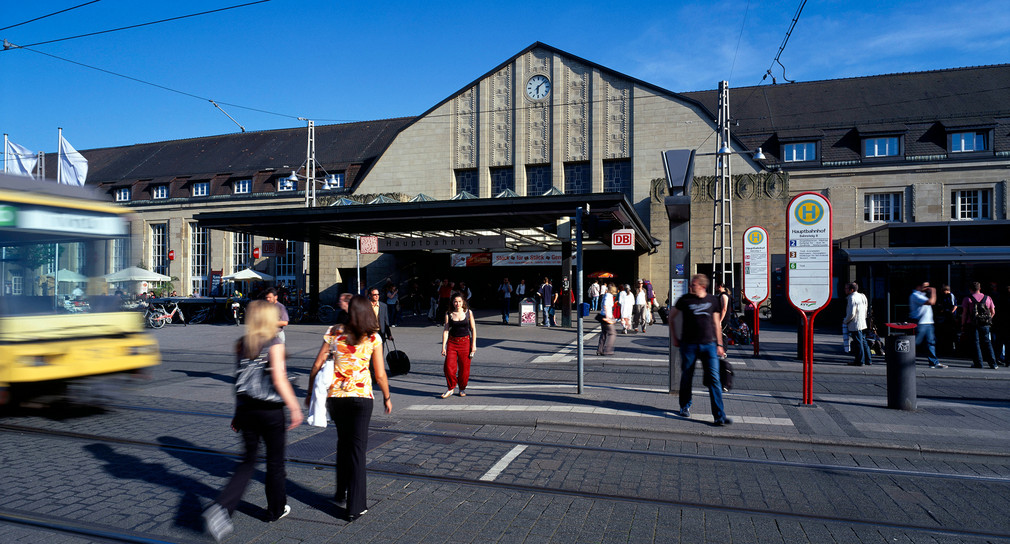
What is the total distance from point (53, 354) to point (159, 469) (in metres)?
2.55

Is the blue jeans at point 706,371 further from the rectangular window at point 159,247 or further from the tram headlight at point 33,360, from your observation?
the rectangular window at point 159,247

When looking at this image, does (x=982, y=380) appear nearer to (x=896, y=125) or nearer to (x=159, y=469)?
(x=159, y=469)

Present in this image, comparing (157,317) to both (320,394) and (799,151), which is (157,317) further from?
(799,151)

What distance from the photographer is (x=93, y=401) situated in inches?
312

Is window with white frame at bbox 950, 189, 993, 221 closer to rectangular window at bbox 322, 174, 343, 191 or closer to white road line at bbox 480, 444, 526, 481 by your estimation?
white road line at bbox 480, 444, 526, 481

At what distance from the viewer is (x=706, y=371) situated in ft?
24.7

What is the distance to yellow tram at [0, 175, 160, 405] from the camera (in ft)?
22.9

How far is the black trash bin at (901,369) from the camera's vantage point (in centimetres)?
809

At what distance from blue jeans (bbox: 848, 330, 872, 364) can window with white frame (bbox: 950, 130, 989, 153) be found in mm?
24551

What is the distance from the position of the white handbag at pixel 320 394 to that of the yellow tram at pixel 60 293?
4.08m

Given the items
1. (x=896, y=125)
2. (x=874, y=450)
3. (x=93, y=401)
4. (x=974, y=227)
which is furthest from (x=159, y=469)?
(x=896, y=125)

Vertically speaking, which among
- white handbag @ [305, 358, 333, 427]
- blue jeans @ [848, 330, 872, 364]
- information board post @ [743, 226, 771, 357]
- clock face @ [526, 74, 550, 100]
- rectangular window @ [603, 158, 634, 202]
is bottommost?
blue jeans @ [848, 330, 872, 364]

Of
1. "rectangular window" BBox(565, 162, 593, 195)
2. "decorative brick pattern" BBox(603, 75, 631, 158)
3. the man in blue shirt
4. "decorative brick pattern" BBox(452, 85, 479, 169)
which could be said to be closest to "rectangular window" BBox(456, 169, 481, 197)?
"decorative brick pattern" BBox(452, 85, 479, 169)

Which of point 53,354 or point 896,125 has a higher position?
point 896,125
